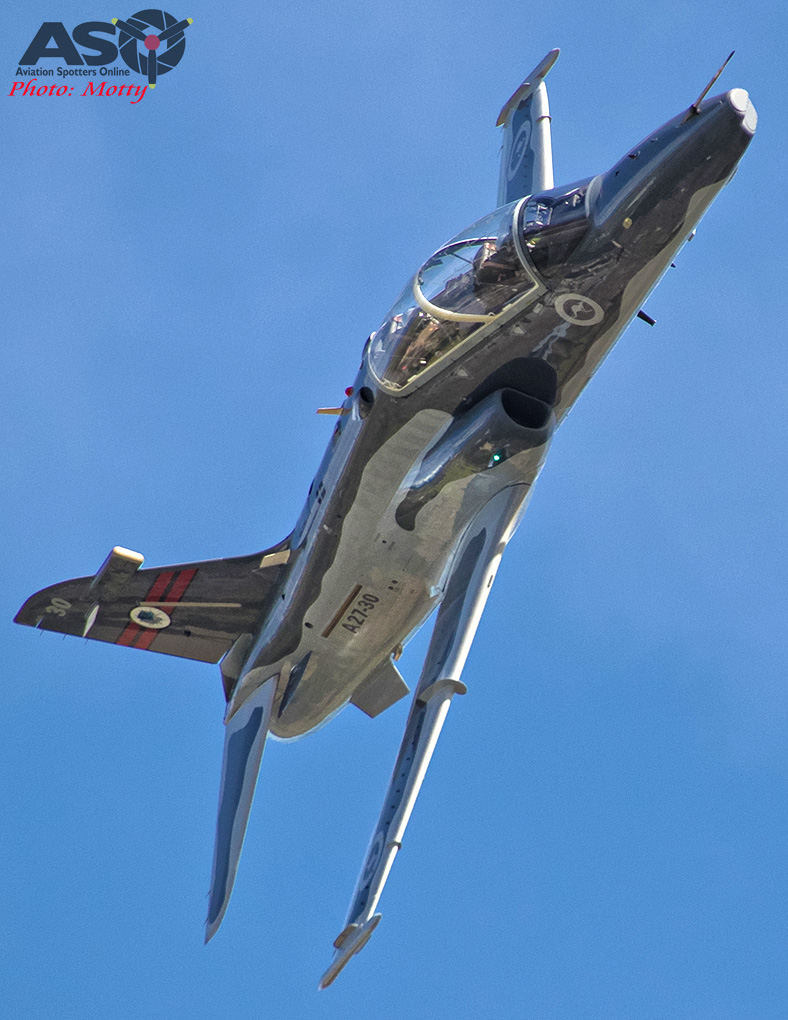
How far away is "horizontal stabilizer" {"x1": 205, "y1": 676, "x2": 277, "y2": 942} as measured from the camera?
822 inches

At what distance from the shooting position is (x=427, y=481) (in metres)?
19.8

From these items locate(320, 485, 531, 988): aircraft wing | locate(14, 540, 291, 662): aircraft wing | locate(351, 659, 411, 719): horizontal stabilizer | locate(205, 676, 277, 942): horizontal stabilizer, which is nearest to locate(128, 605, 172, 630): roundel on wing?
locate(14, 540, 291, 662): aircraft wing

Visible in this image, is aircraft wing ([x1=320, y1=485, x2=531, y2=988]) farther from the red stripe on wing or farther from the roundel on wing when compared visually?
the roundel on wing

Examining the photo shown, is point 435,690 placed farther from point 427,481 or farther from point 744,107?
point 744,107

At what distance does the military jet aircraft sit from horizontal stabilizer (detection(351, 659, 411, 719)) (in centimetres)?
3

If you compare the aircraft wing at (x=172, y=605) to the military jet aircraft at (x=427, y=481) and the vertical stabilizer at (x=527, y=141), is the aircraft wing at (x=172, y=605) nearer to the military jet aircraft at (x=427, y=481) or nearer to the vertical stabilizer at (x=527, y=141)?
the military jet aircraft at (x=427, y=481)

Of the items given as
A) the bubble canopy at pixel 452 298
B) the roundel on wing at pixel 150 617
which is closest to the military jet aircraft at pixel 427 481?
the bubble canopy at pixel 452 298

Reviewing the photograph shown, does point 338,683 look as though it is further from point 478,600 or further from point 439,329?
point 439,329

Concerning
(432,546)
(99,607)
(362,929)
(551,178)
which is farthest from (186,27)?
(362,929)

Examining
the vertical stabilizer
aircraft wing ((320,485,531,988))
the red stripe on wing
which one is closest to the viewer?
aircraft wing ((320,485,531,988))

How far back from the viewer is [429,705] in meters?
19.3

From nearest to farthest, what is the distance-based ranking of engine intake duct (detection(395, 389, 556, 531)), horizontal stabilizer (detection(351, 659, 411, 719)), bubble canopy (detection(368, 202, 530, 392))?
bubble canopy (detection(368, 202, 530, 392)) < engine intake duct (detection(395, 389, 556, 531)) < horizontal stabilizer (detection(351, 659, 411, 719))

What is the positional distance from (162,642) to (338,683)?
312 centimetres

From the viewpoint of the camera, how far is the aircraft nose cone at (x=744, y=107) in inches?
682
